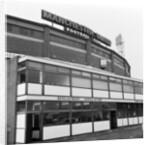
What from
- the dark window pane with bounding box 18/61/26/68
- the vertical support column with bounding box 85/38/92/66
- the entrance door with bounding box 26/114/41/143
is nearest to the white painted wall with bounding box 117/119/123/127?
the entrance door with bounding box 26/114/41/143

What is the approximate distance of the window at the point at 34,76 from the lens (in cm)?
778

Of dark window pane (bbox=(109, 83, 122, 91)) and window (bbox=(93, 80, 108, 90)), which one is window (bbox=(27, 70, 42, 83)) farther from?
dark window pane (bbox=(109, 83, 122, 91))

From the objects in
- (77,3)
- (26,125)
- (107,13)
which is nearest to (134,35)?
(107,13)

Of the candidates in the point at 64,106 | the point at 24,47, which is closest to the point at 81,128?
the point at 64,106

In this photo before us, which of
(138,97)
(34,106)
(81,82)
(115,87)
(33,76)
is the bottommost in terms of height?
(34,106)

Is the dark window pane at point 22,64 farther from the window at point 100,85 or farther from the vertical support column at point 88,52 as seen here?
the vertical support column at point 88,52

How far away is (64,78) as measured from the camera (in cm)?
873

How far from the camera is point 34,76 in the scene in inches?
310

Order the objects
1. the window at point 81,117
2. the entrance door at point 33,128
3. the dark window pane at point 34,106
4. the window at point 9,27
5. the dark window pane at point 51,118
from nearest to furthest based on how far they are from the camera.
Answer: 1. the entrance door at point 33,128
2. the dark window pane at point 34,106
3. the dark window pane at point 51,118
4. the window at point 81,117
5. the window at point 9,27

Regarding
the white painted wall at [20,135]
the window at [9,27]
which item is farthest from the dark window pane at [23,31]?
the white painted wall at [20,135]

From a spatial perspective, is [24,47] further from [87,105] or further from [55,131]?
[55,131]

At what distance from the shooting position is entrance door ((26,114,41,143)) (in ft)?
24.0

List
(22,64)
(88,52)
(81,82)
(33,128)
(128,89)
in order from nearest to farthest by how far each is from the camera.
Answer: (33,128) < (22,64) < (81,82) < (128,89) < (88,52)

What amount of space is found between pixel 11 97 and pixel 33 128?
1.20 m
